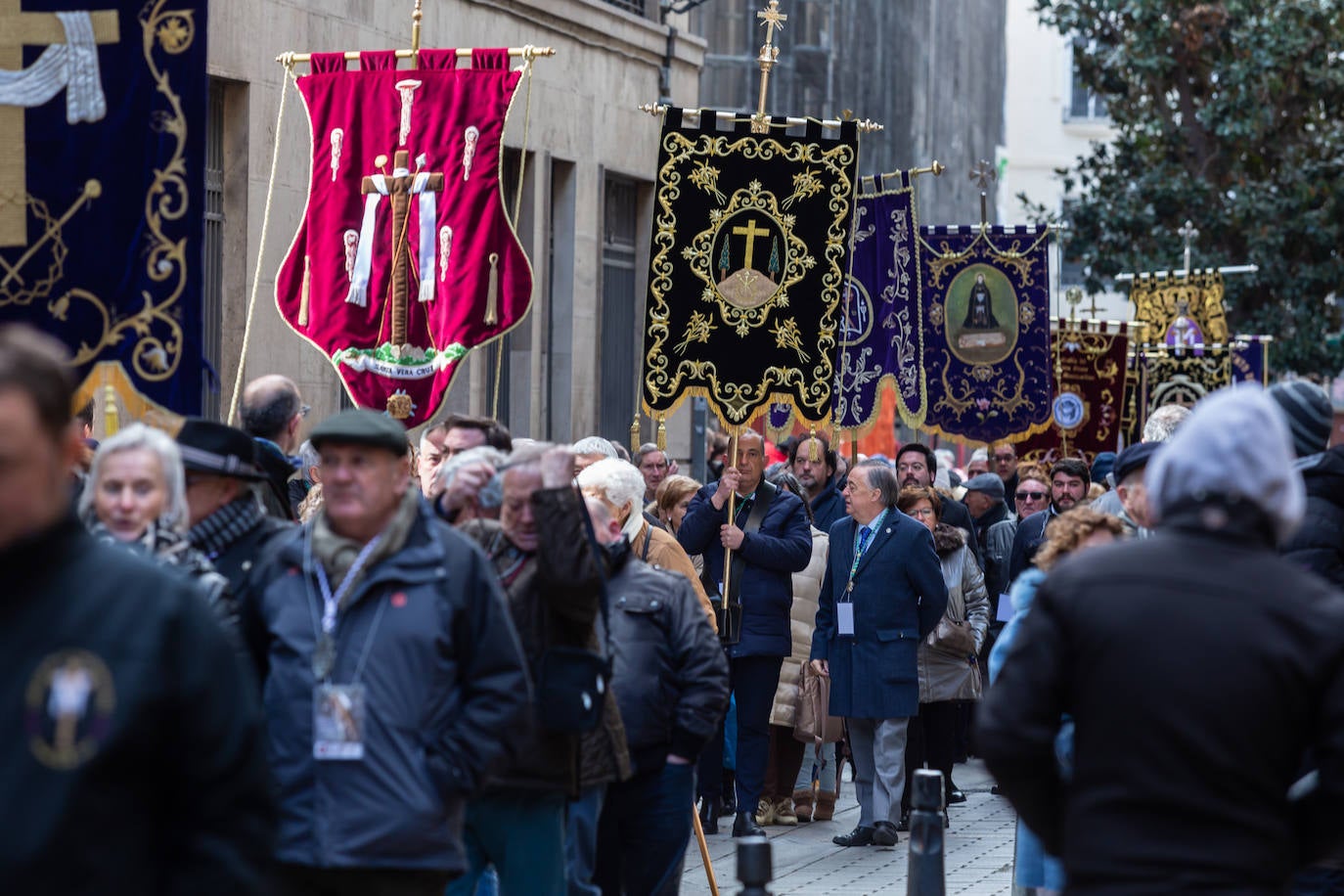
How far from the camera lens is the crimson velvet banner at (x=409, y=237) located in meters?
10.1

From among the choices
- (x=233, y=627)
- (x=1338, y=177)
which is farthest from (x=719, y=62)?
(x=233, y=627)

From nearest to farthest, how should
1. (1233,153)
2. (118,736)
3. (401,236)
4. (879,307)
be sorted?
(118,736) → (401,236) → (879,307) → (1233,153)

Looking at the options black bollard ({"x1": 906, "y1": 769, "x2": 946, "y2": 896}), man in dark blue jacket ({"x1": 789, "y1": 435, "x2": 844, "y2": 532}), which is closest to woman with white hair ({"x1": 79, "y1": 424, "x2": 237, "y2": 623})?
black bollard ({"x1": 906, "y1": 769, "x2": 946, "y2": 896})

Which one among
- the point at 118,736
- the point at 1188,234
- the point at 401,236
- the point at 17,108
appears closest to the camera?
the point at 118,736

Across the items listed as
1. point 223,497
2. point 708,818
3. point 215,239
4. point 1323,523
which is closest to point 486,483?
point 223,497

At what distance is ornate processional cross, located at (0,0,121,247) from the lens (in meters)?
6.52

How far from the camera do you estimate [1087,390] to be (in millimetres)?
21906

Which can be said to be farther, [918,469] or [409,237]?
[918,469]

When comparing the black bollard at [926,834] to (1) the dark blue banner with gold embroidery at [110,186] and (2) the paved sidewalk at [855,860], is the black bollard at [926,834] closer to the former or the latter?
(2) the paved sidewalk at [855,860]

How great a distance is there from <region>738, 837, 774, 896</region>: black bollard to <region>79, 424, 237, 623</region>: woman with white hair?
1.88 m

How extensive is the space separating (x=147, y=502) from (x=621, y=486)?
94.6 inches

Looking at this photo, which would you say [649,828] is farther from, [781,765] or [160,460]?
[781,765]

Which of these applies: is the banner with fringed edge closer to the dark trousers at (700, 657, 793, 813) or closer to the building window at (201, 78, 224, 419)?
the building window at (201, 78, 224, 419)

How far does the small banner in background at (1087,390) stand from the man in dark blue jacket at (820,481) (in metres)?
8.34
